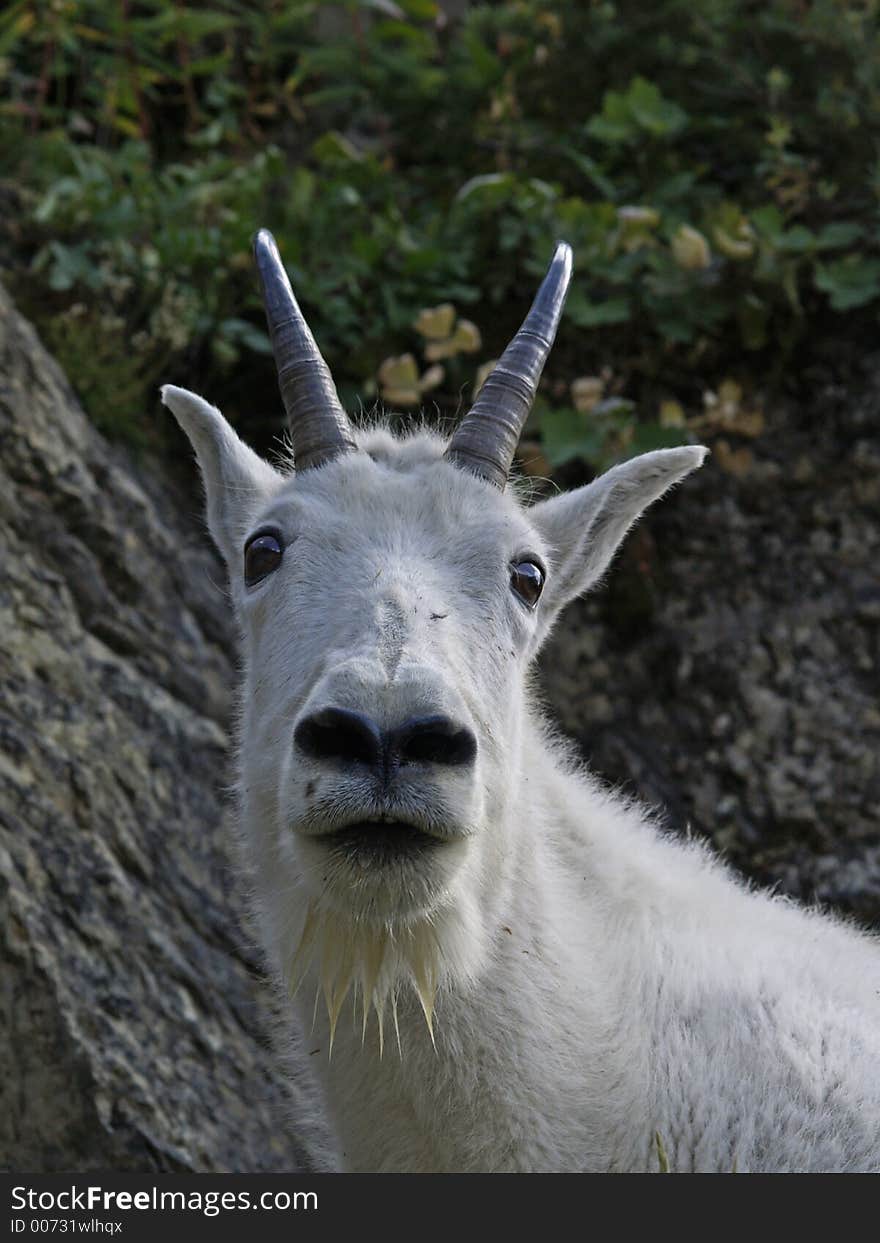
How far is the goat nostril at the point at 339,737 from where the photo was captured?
380 cm

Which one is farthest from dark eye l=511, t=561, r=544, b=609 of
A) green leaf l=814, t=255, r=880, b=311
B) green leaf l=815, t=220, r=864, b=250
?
green leaf l=815, t=220, r=864, b=250

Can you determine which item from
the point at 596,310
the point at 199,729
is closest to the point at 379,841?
the point at 199,729

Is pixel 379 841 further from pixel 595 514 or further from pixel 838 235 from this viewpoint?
pixel 838 235

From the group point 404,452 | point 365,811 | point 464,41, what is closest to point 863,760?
point 404,452

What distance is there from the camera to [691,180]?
940 centimetres

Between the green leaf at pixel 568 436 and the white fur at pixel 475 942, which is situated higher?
the green leaf at pixel 568 436

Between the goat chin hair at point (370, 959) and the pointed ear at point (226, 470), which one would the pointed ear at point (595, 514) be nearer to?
the pointed ear at point (226, 470)

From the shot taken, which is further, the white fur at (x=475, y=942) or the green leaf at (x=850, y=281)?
the green leaf at (x=850, y=281)

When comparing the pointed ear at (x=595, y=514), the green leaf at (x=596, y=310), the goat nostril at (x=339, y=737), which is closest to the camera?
the goat nostril at (x=339, y=737)

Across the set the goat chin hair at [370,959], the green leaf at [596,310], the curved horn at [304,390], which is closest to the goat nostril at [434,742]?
the goat chin hair at [370,959]

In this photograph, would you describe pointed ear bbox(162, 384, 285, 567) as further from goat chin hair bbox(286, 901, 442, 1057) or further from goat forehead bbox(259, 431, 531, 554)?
goat chin hair bbox(286, 901, 442, 1057)

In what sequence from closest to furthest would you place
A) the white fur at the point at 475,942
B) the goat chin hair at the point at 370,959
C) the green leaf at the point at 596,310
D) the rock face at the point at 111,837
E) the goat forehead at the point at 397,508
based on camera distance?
the white fur at the point at 475,942, the goat chin hair at the point at 370,959, the goat forehead at the point at 397,508, the rock face at the point at 111,837, the green leaf at the point at 596,310

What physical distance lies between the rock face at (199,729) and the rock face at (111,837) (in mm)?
12

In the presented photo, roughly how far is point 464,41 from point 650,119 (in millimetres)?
2008
